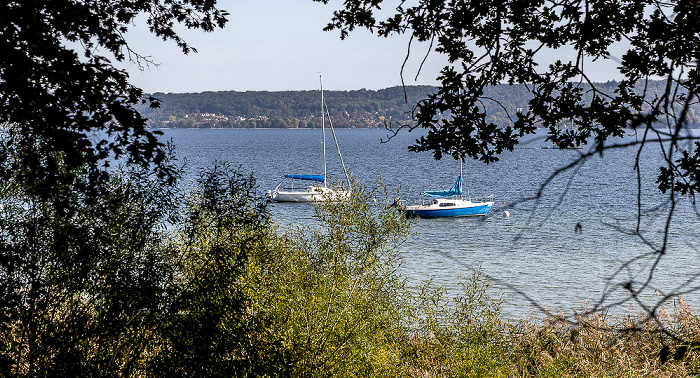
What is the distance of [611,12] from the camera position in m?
5.11

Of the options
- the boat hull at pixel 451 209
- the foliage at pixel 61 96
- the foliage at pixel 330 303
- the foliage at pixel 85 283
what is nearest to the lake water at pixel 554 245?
the boat hull at pixel 451 209

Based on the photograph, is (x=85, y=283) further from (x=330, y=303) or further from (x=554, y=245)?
(x=554, y=245)

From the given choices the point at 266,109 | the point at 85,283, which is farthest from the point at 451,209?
the point at 266,109

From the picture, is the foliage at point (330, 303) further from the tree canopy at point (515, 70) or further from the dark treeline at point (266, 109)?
the dark treeline at point (266, 109)

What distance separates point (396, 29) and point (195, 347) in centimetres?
612

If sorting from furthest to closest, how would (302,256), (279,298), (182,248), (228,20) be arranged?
1. (302,256)
2. (279,298)
3. (182,248)
4. (228,20)

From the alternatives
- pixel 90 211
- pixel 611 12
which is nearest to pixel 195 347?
pixel 90 211

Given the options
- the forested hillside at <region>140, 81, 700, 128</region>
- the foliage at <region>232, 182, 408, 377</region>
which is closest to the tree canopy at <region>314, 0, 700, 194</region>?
the foliage at <region>232, 182, 408, 377</region>

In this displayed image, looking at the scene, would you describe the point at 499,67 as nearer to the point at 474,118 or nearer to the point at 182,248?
the point at 474,118

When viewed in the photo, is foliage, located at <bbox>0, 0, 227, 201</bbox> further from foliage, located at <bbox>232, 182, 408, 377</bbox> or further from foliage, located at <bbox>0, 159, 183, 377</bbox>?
foliage, located at <bbox>232, 182, 408, 377</bbox>

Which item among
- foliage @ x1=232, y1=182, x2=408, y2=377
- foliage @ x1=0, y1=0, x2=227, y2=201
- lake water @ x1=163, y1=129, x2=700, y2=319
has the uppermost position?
foliage @ x1=0, y1=0, x2=227, y2=201

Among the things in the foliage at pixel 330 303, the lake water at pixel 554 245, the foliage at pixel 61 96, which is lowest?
the lake water at pixel 554 245

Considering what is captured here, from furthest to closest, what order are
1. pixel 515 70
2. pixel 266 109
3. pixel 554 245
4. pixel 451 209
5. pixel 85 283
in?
pixel 266 109 → pixel 451 209 → pixel 554 245 → pixel 85 283 → pixel 515 70

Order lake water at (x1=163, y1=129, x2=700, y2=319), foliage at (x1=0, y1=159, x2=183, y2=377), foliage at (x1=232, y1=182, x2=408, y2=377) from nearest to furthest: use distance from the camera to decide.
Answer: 1. foliage at (x1=0, y1=159, x2=183, y2=377)
2. foliage at (x1=232, y1=182, x2=408, y2=377)
3. lake water at (x1=163, y1=129, x2=700, y2=319)
